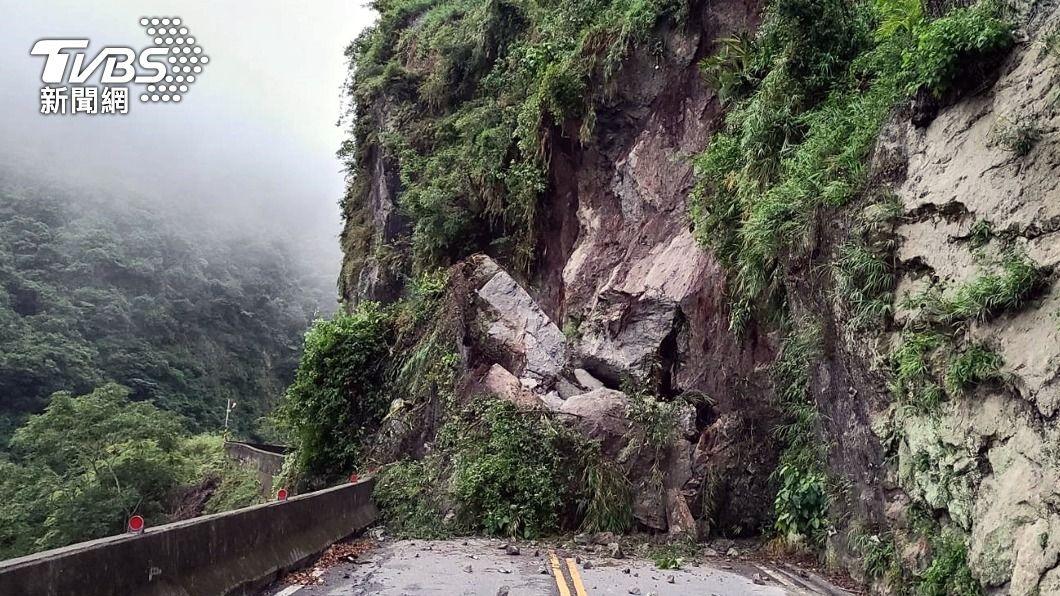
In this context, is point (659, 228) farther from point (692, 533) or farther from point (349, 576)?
point (349, 576)

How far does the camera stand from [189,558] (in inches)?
238

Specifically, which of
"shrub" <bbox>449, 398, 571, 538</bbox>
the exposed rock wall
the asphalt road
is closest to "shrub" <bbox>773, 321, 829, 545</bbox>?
the asphalt road

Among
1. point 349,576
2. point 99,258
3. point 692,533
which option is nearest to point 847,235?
point 692,533

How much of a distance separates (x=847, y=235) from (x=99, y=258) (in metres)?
85.5

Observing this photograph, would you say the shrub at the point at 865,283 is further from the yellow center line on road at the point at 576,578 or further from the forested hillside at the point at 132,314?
the forested hillside at the point at 132,314

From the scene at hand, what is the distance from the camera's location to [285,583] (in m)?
7.72

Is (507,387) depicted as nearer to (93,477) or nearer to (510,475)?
(510,475)

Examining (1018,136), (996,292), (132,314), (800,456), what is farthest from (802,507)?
(132,314)

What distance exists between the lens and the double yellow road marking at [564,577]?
7.75m

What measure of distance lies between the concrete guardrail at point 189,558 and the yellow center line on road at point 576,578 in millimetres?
3462

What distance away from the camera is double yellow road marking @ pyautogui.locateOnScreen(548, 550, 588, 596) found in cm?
775

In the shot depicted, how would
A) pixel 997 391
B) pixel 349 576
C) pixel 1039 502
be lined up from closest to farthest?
pixel 1039 502 < pixel 997 391 < pixel 349 576

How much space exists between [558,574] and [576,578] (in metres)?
0.37

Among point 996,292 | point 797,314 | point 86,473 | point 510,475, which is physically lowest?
point 86,473
